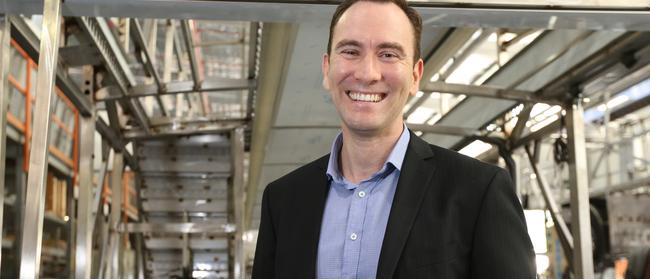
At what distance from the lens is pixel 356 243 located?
131 cm

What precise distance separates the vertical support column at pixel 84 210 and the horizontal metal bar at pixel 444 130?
245cm

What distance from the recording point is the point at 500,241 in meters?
1.21

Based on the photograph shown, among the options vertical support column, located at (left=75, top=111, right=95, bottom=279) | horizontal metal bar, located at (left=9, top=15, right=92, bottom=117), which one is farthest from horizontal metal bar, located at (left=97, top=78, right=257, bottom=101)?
vertical support column, located at (left=75, top=111, right=95, bottom=279)

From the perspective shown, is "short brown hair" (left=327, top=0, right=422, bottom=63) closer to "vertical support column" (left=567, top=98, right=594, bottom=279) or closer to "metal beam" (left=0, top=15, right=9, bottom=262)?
"metal beam" (left=0, top=15, right=9, bottom=262)

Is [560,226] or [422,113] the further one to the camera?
[422,113]

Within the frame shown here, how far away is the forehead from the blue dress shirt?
202 millimetres

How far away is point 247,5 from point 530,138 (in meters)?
3.75

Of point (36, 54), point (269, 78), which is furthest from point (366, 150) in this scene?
point (269, 78)

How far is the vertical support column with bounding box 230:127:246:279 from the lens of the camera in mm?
6156

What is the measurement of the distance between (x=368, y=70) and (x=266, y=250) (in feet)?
1.50

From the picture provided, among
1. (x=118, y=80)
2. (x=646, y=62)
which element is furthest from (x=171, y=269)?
(x=646, y=62)

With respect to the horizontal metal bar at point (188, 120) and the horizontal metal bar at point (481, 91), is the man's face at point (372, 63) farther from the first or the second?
the horizontal metal bar at point (188, 120)

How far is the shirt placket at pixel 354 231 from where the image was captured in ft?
4.27

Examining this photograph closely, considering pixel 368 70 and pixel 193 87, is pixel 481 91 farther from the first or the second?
pixel 368 70
